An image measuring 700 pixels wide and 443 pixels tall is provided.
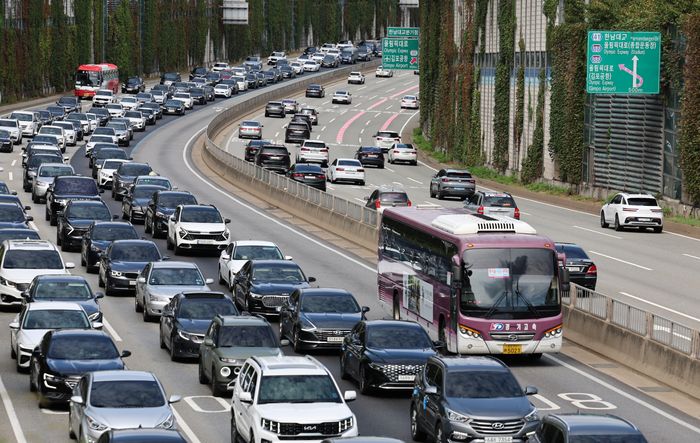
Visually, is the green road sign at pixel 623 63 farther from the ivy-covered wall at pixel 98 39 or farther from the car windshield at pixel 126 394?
the ivy-covered wall at pixel 98 39

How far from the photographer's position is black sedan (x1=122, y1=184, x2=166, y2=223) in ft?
182

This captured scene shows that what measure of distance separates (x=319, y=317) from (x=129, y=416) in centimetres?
1050

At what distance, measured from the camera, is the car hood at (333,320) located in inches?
1252

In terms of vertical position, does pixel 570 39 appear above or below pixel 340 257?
above

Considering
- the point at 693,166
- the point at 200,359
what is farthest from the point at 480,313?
the point at 693,166

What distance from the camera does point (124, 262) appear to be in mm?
41219

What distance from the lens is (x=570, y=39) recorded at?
2987 inches

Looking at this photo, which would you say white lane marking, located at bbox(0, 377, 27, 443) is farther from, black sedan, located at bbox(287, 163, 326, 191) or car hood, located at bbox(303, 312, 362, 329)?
black sedan, located at bbox(287, 163, 326, 191)

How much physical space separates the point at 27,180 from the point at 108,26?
100634mm

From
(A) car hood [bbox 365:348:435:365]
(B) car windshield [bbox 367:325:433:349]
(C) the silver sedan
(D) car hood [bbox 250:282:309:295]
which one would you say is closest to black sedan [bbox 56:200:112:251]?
(C) the silver sedan

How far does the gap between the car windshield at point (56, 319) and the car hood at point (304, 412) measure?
9425mm

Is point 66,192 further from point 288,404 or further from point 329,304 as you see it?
point 288,404

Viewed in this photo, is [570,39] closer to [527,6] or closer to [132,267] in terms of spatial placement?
[527,6]

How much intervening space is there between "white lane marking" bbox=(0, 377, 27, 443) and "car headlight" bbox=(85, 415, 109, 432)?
8.80 ft
